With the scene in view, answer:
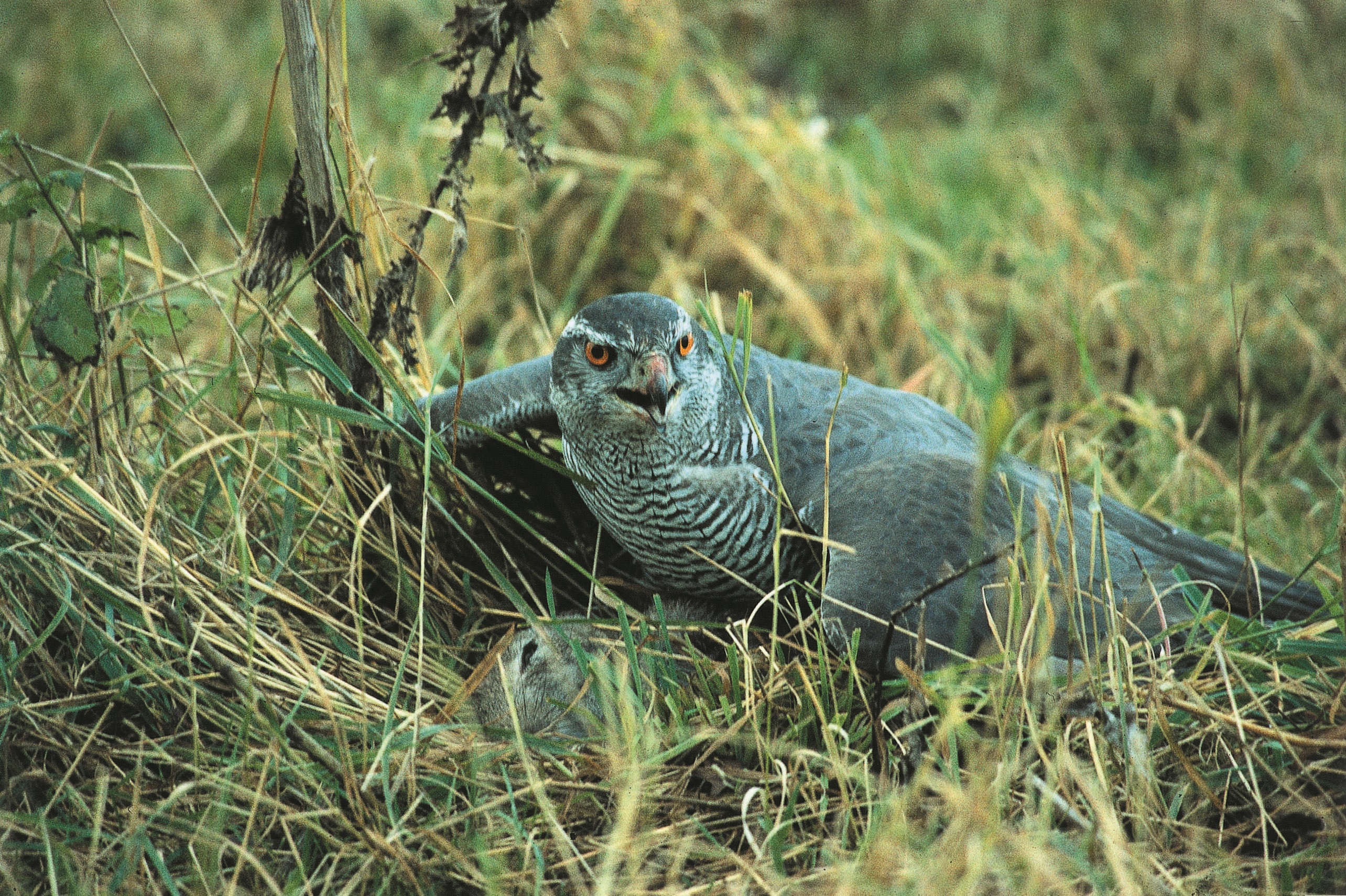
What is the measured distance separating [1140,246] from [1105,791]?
3833 millimetres

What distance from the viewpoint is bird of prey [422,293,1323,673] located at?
245 cm

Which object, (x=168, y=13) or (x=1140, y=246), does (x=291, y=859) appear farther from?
(x=168, y=13)

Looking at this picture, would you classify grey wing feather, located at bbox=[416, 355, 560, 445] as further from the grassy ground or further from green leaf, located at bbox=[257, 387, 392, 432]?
green leaf, located at bbox=[257, 387, 392, 432]

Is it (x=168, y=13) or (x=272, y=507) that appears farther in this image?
(x=168, y=13)

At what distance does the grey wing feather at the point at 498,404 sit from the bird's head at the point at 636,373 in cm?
13

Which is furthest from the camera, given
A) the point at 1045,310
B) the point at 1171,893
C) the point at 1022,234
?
the point at 1022,234

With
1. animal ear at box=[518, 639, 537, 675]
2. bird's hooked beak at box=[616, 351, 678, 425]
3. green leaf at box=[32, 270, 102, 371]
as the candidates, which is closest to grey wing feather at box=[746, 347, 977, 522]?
bird's hooked beak at box=[616, 351, 678, 425]

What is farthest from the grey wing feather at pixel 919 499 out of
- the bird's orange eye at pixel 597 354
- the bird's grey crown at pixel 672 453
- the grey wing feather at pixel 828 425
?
the bird's orange eye at pixel 597 354

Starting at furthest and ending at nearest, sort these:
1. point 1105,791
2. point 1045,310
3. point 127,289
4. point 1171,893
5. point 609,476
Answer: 1. point 1045,310
2. point 609,476
3. point 127,289
4. point 1105,791
5. point 1171,893

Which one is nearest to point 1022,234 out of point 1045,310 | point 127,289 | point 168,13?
point 1045,310

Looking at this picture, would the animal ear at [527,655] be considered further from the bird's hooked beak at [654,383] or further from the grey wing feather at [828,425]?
the grey wing feather at [828,425]

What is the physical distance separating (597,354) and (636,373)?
124 mm

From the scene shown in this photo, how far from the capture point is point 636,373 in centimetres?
257

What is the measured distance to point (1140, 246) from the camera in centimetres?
524
